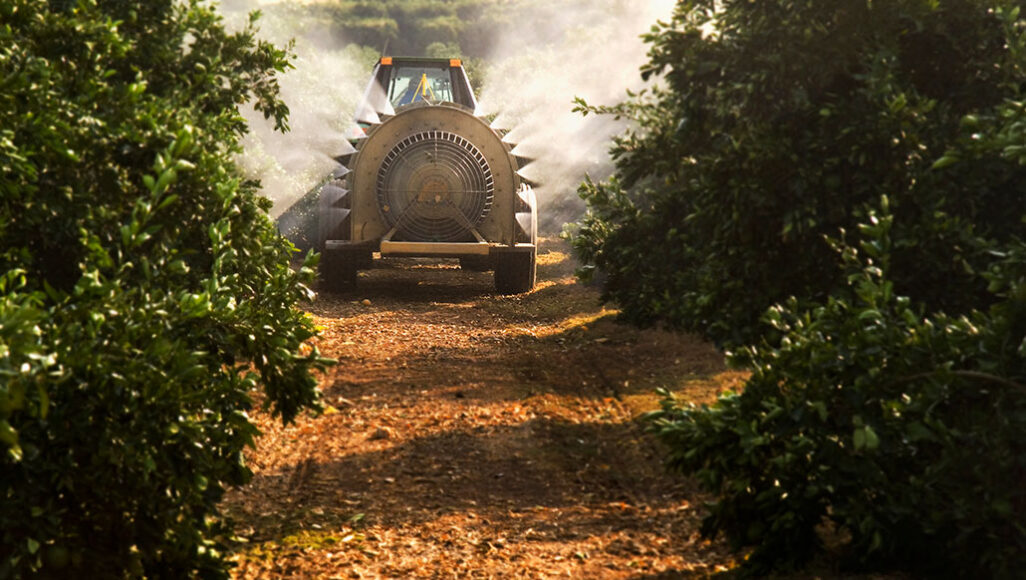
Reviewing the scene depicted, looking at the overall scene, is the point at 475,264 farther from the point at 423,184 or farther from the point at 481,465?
the point at 481,465

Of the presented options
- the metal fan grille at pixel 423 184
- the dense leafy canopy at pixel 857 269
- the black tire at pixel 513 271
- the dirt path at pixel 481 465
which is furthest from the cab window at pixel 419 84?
the dense leafy canopy at pixel 857 269

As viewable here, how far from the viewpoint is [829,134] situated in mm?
5320

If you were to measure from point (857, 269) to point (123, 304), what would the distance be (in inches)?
138

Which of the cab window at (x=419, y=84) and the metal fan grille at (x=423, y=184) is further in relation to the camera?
the cab window at (x=419, y=84)

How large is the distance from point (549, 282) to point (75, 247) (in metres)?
11.6

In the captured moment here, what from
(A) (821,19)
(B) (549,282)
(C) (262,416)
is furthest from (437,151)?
(A) (821,19)

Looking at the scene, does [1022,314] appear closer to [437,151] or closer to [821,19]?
[821,19]

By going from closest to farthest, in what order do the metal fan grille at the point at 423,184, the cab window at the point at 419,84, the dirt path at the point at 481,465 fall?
the dirt path at the point at 481,465 → the metal fan grille at the point at 423,184 → the cab window at the point at 419,84

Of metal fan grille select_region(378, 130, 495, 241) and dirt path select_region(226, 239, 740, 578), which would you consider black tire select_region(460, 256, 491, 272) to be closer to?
metal fan grille select_region(378, 130, 495, 241)

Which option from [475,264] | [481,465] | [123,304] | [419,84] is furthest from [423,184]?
[123,304]

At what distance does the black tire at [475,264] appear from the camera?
1666cm

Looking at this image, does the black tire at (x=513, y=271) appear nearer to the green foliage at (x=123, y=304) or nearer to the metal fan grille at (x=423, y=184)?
the metal fan grille at (x=423, y=184)

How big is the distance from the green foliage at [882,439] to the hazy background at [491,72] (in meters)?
10.1

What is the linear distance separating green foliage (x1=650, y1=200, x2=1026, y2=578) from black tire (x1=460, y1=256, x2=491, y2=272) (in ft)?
40.6
